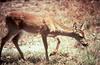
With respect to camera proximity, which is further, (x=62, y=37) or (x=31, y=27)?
(x=62, y=37)

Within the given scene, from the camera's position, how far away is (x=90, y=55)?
7.42 m

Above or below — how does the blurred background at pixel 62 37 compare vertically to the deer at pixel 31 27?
below

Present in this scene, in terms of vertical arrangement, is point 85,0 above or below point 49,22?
below

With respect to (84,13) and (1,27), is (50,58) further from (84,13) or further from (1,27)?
(84,13)

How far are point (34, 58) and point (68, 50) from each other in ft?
Answer: 3.17

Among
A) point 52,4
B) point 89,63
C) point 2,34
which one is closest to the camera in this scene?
point 89,63

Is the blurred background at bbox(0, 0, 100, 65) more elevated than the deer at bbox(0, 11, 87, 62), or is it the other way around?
the deer at bbox(0, 11, 87, 62)

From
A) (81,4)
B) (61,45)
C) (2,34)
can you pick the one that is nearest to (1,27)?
(2,34)

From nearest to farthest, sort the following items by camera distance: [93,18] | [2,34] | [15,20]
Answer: [15,20] < [2,34] < [93,18]

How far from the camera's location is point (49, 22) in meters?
7.73

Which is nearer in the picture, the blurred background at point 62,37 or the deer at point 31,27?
the blurred background at point 62,37

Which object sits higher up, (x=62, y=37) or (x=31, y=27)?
(x=31, y=27)

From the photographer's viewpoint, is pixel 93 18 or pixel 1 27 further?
pixel 93 18

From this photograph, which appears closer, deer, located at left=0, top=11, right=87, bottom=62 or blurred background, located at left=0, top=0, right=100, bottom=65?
blurred background, located at left=0, top=0, right=100, bottom=65
